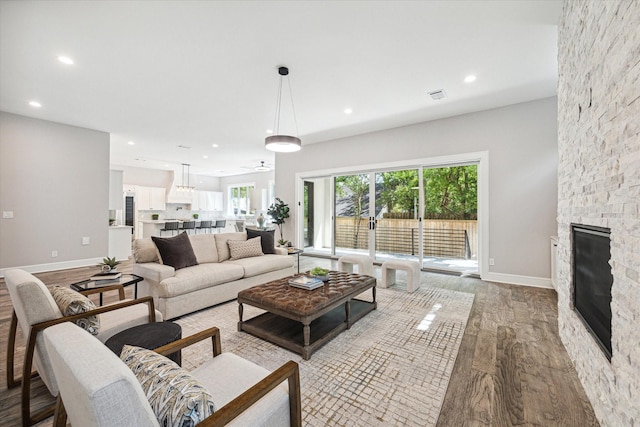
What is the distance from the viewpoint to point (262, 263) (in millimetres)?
3879

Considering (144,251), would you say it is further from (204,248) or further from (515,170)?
(515,170)

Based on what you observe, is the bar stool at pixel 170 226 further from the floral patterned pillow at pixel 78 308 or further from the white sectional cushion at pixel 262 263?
the floral patterned pillow at pixel 78 308

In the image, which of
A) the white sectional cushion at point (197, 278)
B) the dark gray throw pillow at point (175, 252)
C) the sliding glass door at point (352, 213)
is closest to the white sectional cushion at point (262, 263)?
the white sectional cushion at point (197, 278)

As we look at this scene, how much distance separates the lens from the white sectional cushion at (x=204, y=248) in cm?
373

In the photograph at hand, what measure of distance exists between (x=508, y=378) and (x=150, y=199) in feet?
37.7

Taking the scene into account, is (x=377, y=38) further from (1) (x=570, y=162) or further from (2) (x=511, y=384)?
(2) (x=511, y=384)

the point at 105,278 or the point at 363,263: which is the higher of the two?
the point at 105,278

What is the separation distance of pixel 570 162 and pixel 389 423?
2433mm

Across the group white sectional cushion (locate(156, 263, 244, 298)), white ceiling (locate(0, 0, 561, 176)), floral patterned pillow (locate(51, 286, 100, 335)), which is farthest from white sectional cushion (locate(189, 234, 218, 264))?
white ceiling (locate(0, 0, 561, 176))

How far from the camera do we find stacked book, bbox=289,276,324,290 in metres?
2.73

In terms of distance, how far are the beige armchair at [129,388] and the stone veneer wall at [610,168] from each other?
5.07 feet

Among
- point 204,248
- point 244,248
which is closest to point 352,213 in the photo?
point 244,248

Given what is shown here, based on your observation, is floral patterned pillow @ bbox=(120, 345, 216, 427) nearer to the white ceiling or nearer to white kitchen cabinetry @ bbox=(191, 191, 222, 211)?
the white ceiling

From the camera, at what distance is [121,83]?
3.71m
